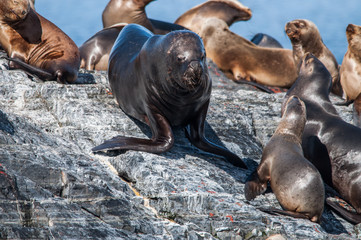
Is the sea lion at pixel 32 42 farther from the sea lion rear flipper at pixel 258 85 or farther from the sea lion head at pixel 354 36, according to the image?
the sea lion head at pixel 354 36

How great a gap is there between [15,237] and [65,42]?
6.05 meters

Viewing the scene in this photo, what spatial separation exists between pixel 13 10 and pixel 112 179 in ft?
15.4

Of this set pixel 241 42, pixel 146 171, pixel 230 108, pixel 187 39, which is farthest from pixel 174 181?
pixel 241 42

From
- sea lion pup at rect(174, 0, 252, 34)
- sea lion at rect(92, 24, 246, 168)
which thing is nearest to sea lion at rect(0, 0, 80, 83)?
sea lion at rect(92, 24, 246, 168)

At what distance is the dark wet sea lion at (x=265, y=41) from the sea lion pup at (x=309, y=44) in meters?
4.69

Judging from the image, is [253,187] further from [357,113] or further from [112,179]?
[357,113]

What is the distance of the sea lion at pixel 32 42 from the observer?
8.48m

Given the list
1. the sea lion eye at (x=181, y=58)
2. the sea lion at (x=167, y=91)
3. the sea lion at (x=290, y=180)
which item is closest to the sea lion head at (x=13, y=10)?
the sea lion at (x=167, y=91)

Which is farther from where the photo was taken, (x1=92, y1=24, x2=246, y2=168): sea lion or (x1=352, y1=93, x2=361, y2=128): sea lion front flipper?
(x1=352, y1=93, x2=361, y2=128): sea lion front flipper

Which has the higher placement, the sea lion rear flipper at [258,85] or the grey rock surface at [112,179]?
the grey rock surface at [112,179]

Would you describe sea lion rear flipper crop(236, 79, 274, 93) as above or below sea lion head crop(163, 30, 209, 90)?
below

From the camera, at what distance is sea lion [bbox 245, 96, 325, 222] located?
530 cm

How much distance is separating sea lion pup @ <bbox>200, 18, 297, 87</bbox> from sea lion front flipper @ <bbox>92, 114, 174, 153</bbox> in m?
6.59

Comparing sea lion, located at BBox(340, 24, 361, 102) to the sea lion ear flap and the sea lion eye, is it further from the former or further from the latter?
the sea lion eye
